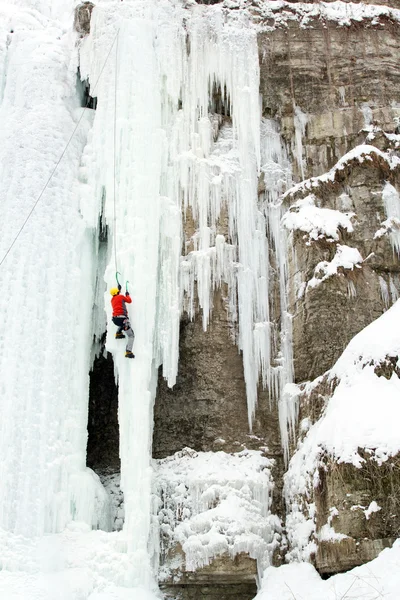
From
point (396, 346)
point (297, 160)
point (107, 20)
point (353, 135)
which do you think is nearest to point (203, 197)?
point (297, 160)

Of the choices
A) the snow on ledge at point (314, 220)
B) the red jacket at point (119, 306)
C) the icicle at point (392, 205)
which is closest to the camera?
the red jacket at point (119, 306)

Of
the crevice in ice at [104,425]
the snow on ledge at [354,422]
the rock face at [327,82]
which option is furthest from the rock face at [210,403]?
the rock face at [327,82]

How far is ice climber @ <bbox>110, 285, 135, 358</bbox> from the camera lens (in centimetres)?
1037

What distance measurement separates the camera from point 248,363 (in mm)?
11430

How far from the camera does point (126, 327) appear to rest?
34.2ft

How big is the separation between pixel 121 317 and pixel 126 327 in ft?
0.61

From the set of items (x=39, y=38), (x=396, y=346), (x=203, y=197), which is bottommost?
(x=396, y=346)

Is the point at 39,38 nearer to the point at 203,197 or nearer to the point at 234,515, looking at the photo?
the point at 203,197

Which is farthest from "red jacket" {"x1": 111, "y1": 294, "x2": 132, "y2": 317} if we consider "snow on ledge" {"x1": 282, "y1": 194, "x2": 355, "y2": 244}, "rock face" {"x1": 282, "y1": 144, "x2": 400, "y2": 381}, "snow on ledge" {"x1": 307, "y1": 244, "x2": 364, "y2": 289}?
"snow on ledge" {"x1": 282, "y1": 194, "x2": 355, "y2": 244}

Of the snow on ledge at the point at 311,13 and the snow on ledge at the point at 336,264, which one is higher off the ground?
the snow on ledge at the point at 311,13

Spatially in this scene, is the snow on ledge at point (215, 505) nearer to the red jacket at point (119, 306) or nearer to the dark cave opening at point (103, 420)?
the dark cave opening at point (103, 420)

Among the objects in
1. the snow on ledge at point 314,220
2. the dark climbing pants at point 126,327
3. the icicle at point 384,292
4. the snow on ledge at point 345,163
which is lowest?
the dark climbing pants at point 126,327

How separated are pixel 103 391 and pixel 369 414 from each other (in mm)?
5779

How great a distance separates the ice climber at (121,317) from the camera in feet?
34.0
